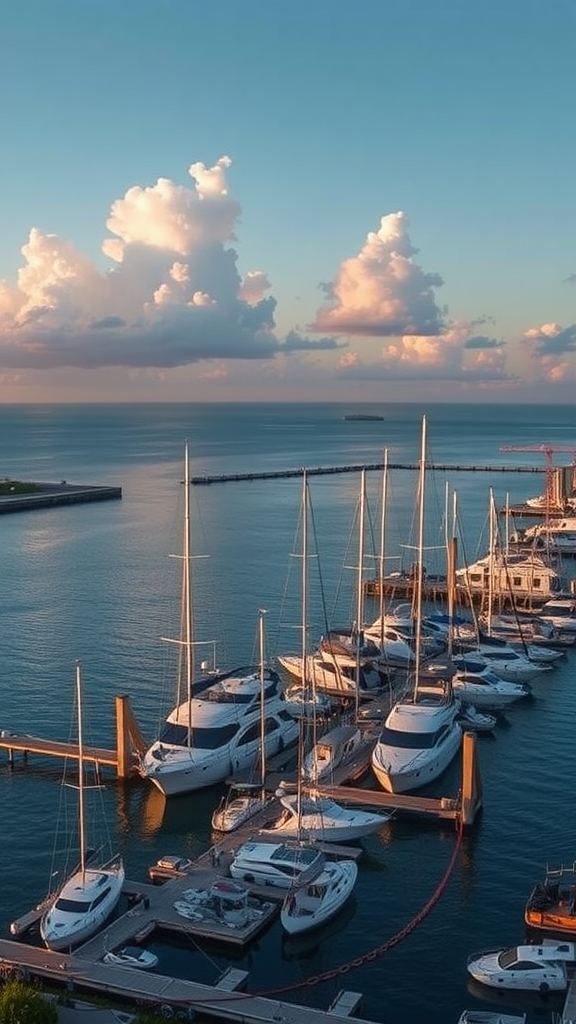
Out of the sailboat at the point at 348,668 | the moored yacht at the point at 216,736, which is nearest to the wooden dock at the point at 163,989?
the moored yacht at the point at 216,736

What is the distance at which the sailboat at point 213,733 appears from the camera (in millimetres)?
36156

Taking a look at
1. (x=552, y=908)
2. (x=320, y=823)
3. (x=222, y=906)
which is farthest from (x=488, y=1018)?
(x=320, y=823)

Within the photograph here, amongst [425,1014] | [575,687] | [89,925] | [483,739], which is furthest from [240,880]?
[575,687]

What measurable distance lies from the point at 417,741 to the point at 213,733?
7341mm

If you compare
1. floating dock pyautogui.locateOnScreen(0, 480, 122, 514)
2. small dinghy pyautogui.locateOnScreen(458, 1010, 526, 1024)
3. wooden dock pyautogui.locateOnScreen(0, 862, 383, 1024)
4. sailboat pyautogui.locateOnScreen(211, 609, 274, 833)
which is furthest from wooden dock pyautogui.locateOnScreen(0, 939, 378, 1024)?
floating dock pyautogui.locateOnScreen(0, 480, 122, 514)

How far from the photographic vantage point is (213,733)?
3759 cm

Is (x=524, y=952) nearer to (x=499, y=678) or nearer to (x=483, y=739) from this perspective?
(x=483, y=739)

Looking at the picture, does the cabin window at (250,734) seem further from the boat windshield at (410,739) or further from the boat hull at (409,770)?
the boat windshield at (410,739)

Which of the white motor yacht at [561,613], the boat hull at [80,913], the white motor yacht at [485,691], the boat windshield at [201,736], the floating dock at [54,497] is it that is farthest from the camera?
the floating dock at [54,497]

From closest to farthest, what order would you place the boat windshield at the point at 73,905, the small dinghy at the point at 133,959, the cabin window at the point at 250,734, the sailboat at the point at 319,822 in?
1. the small dinghy at the point at 133,959
2. the boat windshield at the point at 73,905
3. the sailboat at the point at 319,822
4. the cabin window at the point at 250,734

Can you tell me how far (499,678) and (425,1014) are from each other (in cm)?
2639

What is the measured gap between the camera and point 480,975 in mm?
24688

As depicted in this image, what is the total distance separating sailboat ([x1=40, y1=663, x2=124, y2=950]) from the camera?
1009 inches

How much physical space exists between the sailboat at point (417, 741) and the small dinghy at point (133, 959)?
41.4 ft
